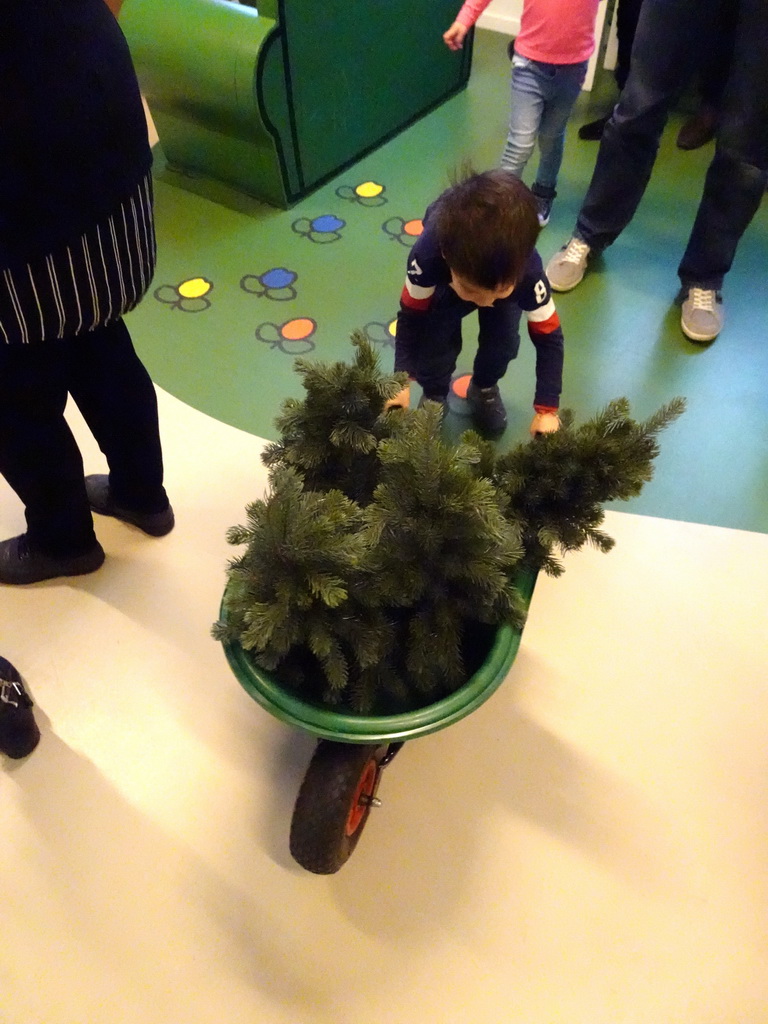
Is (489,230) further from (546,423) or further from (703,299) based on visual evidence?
(703,299)

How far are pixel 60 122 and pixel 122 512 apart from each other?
68 centimetres

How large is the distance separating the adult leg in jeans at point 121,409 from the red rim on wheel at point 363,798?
59 centimetres

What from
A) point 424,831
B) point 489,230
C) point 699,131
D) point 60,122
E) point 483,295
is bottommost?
point 424,831

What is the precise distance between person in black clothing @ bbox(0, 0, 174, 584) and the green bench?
1.06 m

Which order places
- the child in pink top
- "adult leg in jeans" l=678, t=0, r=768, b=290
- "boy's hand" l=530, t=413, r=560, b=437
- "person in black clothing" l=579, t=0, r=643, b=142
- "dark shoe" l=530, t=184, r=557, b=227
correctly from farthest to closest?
"person in black clothing" l=579, t=0, r=643, b=142 → "dark shoe" l=530, t=184, r=557, b=227 → the child in pink top → "adult leg in jeans" l=678, t=0, r=768, b=290 → "boy's hand" l=530, t=413, r=560, b=437

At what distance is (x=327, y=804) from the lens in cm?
78

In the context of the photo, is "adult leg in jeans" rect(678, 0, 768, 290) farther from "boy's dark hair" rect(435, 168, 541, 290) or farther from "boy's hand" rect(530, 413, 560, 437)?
"boy's hand" rect(530, 413, 560, 437)

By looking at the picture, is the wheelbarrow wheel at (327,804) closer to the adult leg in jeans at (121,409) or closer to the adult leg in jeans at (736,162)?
the adult leg in jeans at (121,409)

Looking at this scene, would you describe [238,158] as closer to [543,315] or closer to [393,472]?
[543,315]

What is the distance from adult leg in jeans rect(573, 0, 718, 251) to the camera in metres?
1.36

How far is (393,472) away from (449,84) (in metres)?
2.21

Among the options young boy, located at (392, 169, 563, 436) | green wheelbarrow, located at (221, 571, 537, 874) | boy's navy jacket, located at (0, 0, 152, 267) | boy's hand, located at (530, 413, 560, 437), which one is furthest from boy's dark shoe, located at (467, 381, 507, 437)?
boy's navy jacket, located at (0, 0, 152, 267)

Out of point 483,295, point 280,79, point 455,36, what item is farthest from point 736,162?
point 280,79

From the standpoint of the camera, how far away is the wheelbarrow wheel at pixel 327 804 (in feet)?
2.57
